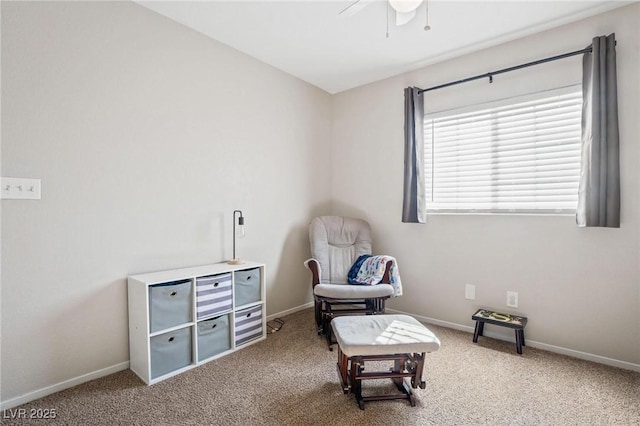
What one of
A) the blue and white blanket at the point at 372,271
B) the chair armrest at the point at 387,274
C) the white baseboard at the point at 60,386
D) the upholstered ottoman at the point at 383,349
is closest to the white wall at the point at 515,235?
the blue and white blanket at the point at 372,271

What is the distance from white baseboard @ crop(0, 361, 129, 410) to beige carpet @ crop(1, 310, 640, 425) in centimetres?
4

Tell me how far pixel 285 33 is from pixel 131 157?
1503 millimetres

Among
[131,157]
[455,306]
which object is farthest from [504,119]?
[131,157]

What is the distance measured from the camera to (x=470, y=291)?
9.21 ft

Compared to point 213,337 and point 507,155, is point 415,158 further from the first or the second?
point 213,337

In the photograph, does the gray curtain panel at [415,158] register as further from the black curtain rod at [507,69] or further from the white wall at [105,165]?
the white wall at [105,165]

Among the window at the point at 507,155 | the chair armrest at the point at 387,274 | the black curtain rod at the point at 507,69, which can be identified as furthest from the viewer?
the chair armrest at the point at 387,274

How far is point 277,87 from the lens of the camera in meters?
3.16

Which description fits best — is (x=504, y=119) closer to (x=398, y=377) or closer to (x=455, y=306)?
(x=455, y=306)

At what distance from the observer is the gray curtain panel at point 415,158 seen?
9.87 ft

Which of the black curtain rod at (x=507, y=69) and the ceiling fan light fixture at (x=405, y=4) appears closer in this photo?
the ceiling fan light fixture at (x=405, y=4)

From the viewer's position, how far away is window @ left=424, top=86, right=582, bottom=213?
237 cm

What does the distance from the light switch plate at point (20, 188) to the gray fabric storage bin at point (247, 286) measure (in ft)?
4.28

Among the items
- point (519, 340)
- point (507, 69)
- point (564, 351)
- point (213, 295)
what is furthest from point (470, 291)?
point (213, 295)
